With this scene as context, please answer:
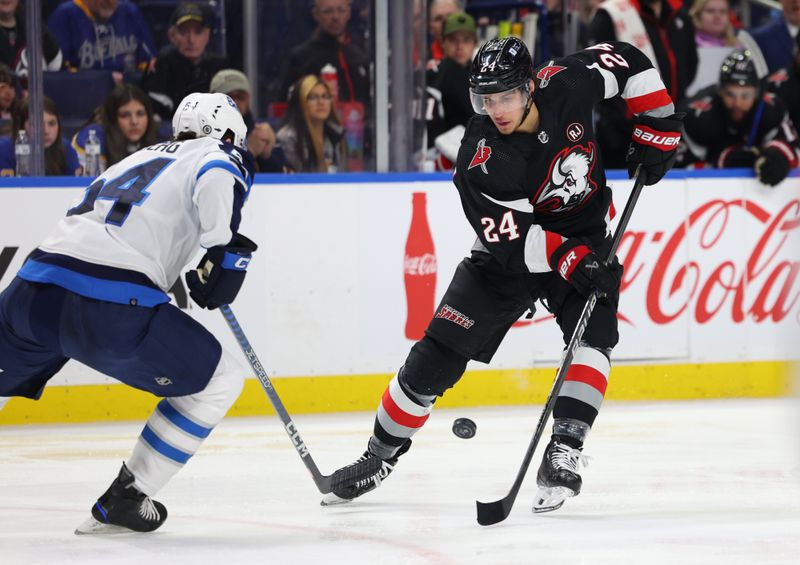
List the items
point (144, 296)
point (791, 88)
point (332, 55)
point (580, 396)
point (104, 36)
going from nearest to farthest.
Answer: point (144, 296) → point (580, 396) → point (104, 36) → point (332, 55) → point (791, 88)

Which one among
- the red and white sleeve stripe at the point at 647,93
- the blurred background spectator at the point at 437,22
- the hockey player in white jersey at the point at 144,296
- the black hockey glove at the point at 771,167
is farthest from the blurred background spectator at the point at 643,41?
the hockey player in white jersey at the point at 144,296

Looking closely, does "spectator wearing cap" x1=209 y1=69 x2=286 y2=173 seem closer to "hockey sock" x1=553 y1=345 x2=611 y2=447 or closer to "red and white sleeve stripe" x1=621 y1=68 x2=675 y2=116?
"red and white sleeve stripe" x1=621 y1=68 x2=675 y2=116

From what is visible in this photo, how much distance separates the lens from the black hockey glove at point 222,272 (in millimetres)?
3338

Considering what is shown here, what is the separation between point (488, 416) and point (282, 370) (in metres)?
0.83

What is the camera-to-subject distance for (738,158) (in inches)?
242

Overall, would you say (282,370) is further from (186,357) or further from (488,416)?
(186,357)

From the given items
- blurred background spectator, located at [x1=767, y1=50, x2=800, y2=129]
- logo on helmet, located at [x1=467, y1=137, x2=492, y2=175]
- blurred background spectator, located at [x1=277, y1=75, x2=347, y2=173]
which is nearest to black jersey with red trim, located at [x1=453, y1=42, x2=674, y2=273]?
logo on helmet, located at [x1=467, y1=137, x2=492, y2=175]

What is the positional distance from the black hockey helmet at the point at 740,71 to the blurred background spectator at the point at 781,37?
0.54 metres

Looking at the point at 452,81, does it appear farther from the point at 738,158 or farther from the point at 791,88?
the point at 791,88

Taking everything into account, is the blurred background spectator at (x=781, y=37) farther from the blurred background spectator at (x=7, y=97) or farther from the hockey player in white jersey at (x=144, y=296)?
the hockey player in white jersey at (x=144, y=296)

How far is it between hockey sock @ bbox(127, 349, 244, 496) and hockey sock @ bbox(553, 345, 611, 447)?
0.84 metres

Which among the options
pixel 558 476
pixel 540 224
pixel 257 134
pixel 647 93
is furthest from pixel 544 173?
pixel 257 134

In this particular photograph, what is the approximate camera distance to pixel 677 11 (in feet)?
20.9

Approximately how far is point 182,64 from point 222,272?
8.23ft
